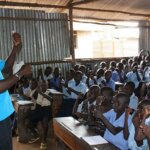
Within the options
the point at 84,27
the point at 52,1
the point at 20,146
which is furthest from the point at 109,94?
the point at 84,27

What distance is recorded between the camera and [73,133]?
384 centimetres

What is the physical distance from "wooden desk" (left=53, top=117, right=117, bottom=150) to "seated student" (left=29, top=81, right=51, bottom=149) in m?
1.28

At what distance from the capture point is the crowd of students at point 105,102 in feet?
10.5

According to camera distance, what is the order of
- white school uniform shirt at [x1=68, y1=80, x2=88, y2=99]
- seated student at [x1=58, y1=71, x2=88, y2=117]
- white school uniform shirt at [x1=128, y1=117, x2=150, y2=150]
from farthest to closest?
white school uniform shirt at [x1=68, y1=80, x2=88, y2=99] → seated student at [x1=58, y1=71, x2=88, y2=117] → white school uniform shirt at [x1=128, y1=117, x2=150, y2=150]

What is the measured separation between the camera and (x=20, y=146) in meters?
5.86

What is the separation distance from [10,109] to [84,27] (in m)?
10.9

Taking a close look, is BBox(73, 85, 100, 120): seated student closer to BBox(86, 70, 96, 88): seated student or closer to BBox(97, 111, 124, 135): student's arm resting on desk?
BBox(97, 111, 124, 135): student's arm resting on desk

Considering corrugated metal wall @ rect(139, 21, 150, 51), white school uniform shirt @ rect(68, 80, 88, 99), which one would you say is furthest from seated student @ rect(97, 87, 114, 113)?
corrugated metal wall @ rect(139, 21, 150, 51)

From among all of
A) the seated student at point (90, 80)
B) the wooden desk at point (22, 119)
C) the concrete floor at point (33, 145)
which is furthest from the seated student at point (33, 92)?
the seated student at point (90, 80)

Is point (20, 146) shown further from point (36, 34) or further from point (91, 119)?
point (36, 34)

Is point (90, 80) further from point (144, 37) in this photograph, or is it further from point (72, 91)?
point (144, 37)

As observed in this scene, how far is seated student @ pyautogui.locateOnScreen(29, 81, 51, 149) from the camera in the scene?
586 cm

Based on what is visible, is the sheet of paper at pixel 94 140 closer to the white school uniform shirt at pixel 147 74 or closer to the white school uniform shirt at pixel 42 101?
the white school uniform shirt at pixel 42 101

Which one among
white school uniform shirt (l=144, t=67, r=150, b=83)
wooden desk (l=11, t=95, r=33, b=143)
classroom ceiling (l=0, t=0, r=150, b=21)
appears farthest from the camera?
classroom ceiling (l=0, t=0, r=150, b=21)
